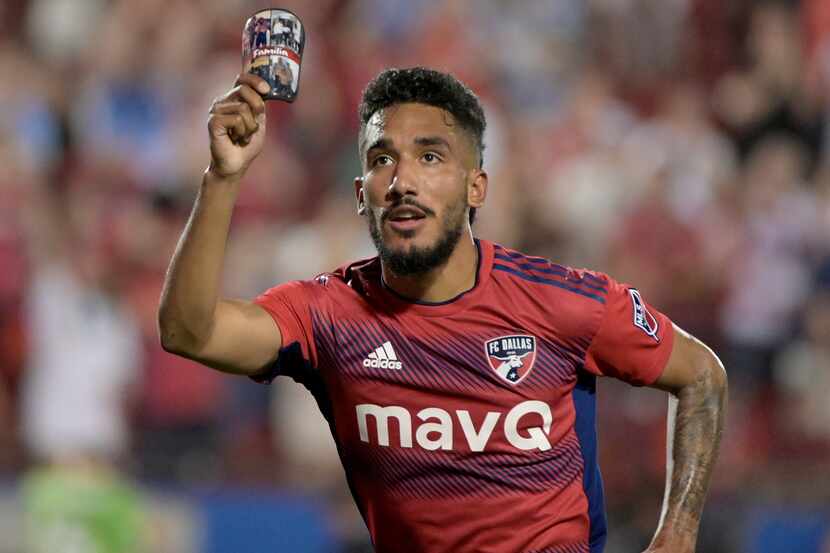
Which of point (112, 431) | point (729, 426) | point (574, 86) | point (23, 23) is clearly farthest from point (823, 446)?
point (23, 23)

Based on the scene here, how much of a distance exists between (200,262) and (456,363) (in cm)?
85

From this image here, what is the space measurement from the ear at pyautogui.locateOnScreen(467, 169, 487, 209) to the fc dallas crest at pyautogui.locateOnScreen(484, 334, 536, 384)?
42 centimetres

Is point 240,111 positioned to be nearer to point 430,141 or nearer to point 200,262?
point 200,262

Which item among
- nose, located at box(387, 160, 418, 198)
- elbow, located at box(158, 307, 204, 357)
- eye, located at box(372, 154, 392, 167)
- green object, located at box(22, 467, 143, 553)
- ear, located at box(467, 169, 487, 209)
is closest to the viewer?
elbow, located at box(158, 307, 204, 357)

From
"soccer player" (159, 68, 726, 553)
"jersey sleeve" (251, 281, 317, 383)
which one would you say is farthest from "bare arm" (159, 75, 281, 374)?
"jersey sleeve" (251, 281, 317, 383)

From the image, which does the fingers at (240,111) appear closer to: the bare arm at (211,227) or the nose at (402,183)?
the bare arm at (211,227)

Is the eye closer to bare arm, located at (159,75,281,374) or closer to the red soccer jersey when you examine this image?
the red soccer jersey

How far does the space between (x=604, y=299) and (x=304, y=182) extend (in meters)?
5.95

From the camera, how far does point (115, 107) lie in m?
9.91

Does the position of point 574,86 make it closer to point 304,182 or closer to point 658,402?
point 304,182

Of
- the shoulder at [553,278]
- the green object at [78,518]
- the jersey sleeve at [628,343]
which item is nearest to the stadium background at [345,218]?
the green object at [78,518]

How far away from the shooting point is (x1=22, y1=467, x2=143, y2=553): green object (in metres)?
7.95

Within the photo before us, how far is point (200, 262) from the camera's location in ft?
12.0

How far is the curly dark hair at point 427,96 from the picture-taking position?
420cm
